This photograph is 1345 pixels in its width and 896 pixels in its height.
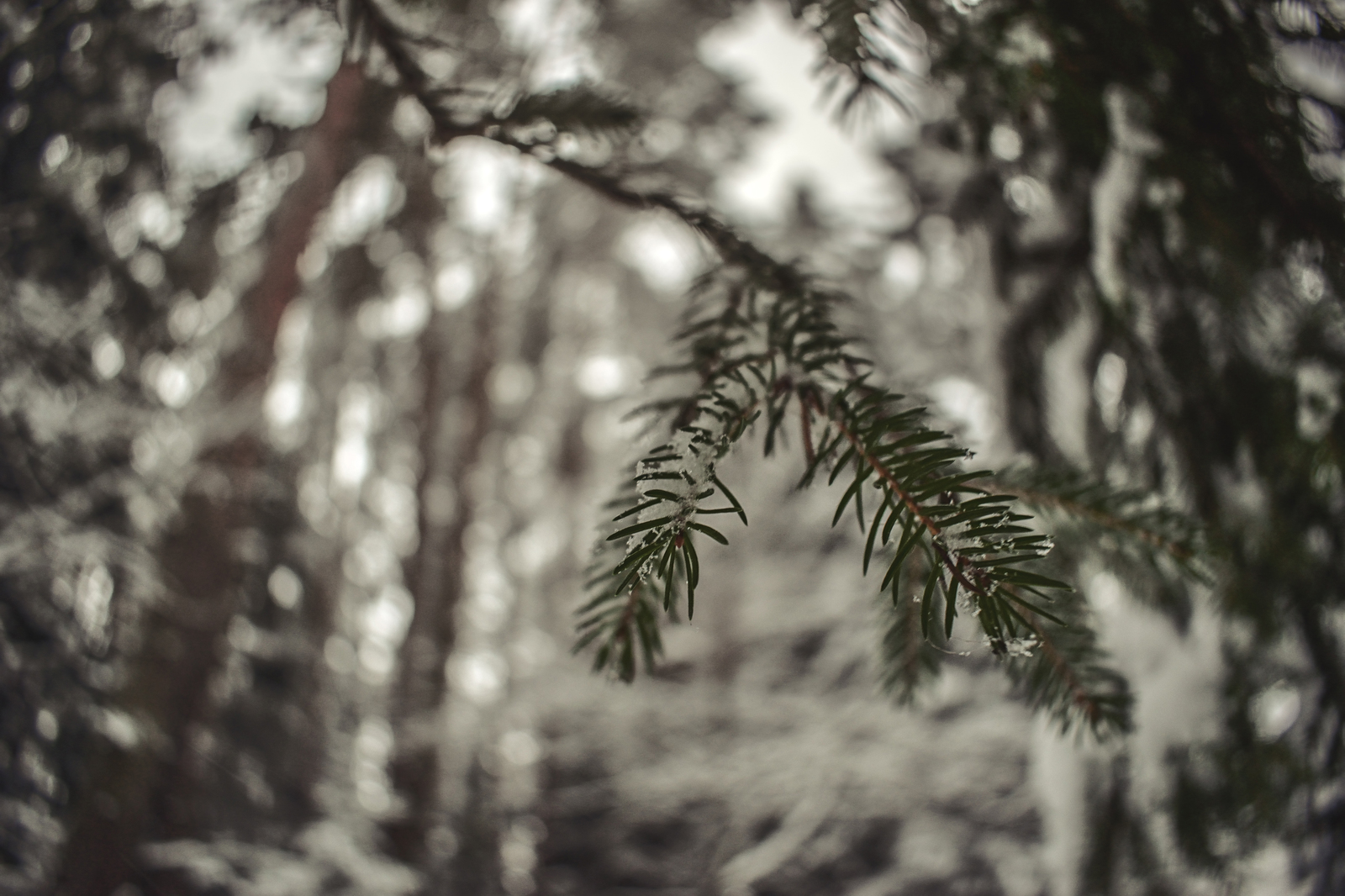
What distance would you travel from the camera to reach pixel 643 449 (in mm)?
730

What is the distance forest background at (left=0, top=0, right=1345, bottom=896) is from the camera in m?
0.91

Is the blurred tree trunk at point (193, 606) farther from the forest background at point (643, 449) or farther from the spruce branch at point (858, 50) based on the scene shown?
the spruce branch at point (858, 50)

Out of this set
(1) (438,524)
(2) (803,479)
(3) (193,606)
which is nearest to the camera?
(2) (803,479)

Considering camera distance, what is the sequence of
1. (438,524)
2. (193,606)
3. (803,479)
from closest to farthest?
1. (803,479)
2. (193,606)
3. (438,524)

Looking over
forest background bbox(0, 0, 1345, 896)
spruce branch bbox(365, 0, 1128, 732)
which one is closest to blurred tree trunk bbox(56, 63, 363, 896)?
forest background bbox(0, 0, 1345, 896)

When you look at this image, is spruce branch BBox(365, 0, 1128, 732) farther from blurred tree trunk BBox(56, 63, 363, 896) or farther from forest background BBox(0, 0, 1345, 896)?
blurred tree trunk BBox(56, 63, 363, 896)

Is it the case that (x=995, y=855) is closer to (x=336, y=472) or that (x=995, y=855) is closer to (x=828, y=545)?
(x=828, y=545)

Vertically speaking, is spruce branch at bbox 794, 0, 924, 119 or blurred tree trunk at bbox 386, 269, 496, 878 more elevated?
blurred tree trunk at bbox 386, 269, 496, 878

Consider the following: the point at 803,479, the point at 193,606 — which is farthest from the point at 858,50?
the point at 193,606

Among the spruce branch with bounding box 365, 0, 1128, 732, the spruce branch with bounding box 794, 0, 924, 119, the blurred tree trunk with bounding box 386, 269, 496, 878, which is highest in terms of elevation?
the blurred tree trunk with bounding box 386, 269, 496, 878

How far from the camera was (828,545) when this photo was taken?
719 centimetres

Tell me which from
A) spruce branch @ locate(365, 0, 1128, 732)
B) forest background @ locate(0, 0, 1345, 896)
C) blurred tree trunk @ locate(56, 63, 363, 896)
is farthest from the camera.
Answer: blurred tree trunk @ locate(56, 63, 363, 896)

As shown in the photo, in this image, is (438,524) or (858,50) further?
(438,524)

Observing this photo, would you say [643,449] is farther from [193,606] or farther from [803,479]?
[193,606]
